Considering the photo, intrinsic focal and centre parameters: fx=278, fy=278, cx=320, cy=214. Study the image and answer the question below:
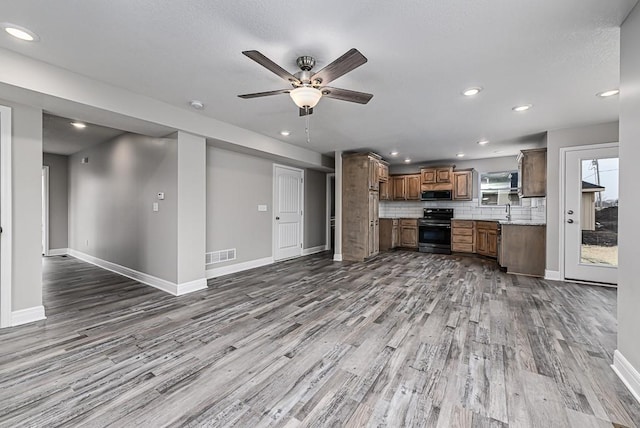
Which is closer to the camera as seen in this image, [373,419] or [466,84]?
[373,419]

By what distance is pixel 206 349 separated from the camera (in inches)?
88.4

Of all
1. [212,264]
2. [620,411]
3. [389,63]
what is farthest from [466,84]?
[212,264]

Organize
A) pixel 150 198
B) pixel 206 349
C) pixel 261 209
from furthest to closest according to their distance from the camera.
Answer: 1. pixel 261 209
2. pixel 150 198
3. pixel 206 349

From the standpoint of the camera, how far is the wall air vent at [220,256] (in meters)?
4.50

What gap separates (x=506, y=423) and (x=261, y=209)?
186 inches

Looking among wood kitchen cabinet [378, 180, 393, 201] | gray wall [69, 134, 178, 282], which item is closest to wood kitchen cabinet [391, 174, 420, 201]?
wood kitchen cabinet [378, 180, 393, 201]

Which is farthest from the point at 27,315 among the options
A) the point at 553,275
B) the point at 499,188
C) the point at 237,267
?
the point at 499,188

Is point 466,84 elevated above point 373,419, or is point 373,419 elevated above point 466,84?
point 466,84

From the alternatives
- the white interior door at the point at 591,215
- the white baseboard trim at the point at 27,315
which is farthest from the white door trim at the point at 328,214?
the white baseboard trim at the point at 27,315

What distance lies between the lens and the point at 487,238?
246 inches

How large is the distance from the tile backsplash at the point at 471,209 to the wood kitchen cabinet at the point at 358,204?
2128 millimetres

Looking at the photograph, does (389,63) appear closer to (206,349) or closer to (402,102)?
(402,102)

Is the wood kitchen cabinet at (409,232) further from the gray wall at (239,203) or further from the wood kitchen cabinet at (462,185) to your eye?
the gray wall at (239,203)

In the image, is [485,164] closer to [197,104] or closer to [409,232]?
[409,232]
